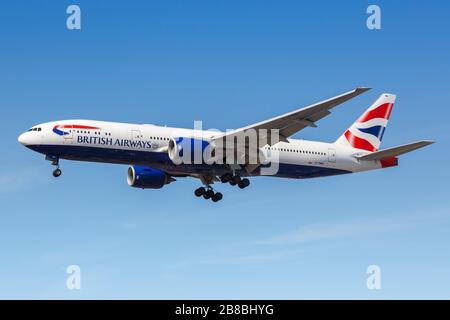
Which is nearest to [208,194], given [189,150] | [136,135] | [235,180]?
[235,180]

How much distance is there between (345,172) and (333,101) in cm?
1261

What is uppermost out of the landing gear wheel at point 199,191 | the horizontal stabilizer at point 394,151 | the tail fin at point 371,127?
the tail fin at point 371,127

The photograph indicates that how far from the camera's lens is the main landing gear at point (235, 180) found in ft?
173

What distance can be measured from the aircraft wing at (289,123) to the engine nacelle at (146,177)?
20.0ft

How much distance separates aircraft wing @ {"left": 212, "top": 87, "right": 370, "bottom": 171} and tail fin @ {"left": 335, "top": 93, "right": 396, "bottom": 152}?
28.2ft

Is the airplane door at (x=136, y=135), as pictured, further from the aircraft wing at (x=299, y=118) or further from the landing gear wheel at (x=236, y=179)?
the landing gear wheel at (x=236, y=179)

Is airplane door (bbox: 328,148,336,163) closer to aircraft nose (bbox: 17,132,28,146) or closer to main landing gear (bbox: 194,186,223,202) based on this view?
main landing gear (bbox: 194,186,223,202)

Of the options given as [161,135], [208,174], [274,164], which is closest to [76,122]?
[161,135]

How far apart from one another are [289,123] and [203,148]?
17.0 ft

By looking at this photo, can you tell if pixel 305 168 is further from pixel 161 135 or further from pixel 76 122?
pixel 76 122

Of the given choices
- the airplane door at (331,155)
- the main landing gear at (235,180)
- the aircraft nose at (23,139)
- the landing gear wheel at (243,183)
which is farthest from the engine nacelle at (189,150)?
the airplane door at (331,155)

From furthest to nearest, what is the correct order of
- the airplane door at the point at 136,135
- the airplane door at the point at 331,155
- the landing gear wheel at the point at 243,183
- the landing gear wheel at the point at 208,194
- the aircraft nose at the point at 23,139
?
the airplane door at the point at 331,155 → the landing gear wheel at the point at 208,194 → the landing gear wheel at the point at 243,183 → the aircraft nose at the point at 23,139 → the airplane door at the point at 136,135

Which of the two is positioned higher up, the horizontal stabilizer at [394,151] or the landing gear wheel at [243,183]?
the horizontal stabilizer at [394,151]

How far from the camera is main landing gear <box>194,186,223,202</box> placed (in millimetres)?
54062
